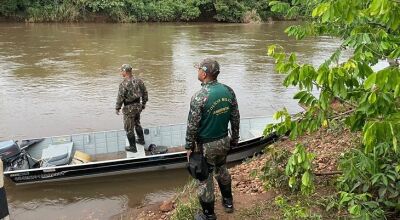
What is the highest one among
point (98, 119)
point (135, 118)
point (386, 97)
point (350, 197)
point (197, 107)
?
point (386, 97)

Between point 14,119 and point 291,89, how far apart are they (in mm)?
8932

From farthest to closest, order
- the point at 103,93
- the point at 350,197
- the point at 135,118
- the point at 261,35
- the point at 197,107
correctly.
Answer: the point at 261,35, the point at 103,93, the point at 135,118, the point at 197,107, the point at 350,197

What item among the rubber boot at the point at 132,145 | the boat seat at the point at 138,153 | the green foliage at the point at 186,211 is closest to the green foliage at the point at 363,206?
the green foliage at the point at 186,211

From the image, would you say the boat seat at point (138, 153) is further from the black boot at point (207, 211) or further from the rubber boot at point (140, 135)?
the black boot at point (207, 211)

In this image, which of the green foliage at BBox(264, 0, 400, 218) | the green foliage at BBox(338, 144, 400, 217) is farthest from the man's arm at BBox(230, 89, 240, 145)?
the green foliage at BBox(338, 144, 400, 217)

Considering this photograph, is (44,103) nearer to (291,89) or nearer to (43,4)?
(291,89)

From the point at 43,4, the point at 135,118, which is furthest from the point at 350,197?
the point at 43,4

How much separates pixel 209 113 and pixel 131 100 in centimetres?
392

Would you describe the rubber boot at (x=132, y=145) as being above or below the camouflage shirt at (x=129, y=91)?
below

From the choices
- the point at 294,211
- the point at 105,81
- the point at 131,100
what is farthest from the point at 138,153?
the point at 105,81

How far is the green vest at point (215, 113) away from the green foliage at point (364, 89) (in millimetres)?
924

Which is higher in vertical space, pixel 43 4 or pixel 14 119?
pixel 43 4

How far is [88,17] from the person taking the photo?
3450 cm

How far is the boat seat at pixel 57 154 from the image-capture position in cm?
785
